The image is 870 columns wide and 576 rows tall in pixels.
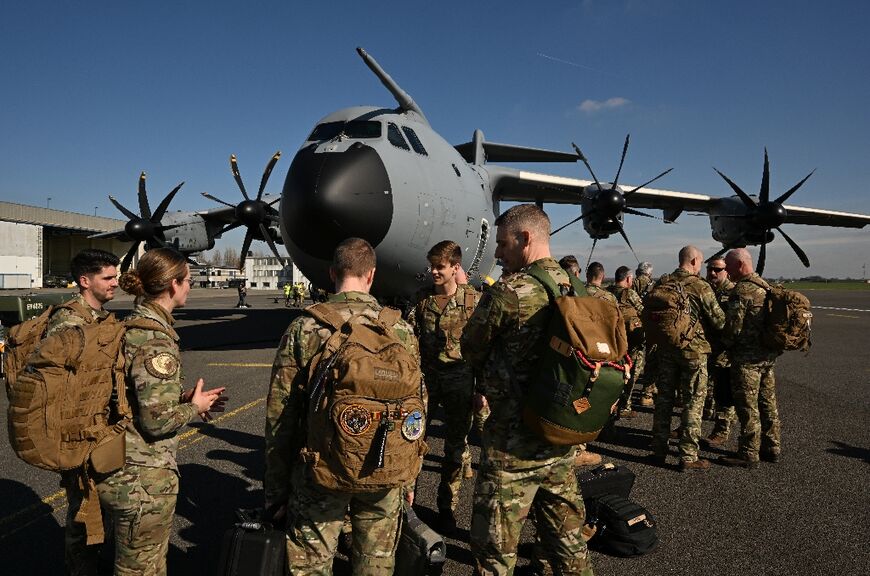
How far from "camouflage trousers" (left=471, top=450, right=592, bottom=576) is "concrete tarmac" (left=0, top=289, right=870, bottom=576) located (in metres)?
0.99

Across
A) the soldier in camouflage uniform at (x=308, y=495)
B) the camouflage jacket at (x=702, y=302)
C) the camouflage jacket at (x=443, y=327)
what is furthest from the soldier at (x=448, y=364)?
the camouflage jacket at (x=702, y=302)

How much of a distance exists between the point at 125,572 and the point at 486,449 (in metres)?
1.94

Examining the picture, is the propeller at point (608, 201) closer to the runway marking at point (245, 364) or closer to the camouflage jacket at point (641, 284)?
the camouflage jacket at point (641, 284)

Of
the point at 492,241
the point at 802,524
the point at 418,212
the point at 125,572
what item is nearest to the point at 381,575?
the point at 125,572

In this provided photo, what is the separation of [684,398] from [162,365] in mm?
5143

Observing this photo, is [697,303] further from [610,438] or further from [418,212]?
[418,212]

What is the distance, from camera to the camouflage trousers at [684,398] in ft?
17.4

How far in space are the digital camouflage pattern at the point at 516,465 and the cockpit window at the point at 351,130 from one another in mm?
5951

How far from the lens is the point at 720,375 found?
21.6 feet

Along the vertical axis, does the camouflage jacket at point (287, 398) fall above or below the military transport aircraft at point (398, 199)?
below

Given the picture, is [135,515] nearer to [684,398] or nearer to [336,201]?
[336,201]

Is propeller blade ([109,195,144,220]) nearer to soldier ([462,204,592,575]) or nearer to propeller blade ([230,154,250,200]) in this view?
propeller blade ([230,154,250,200])

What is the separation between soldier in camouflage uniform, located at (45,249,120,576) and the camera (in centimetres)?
266

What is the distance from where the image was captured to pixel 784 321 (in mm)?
5371
